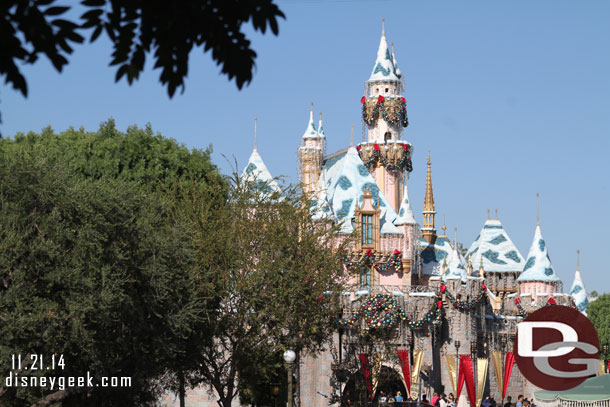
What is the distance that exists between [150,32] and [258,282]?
89.2 ft

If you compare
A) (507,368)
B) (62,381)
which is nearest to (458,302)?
(507,368)

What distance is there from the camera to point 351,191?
174 ft

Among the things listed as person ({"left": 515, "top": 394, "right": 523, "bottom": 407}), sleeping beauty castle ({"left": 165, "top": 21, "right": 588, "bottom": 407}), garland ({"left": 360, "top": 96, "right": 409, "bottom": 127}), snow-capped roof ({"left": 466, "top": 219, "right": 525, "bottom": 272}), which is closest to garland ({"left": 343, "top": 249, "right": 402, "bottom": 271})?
sleeping beauty castle ({"left": 165, "top": 21, "right": 588, "bottom": 407})

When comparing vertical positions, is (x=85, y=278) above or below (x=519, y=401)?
above

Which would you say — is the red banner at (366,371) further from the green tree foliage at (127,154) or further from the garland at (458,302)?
the green tree foliage at (127,154)

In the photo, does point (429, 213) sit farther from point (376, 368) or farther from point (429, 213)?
point (376, 368)

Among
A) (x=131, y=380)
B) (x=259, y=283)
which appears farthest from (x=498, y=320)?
(x=131, y=380)

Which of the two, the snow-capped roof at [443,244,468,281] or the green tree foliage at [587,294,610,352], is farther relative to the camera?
the green tree foliage at [587,294,610,352]

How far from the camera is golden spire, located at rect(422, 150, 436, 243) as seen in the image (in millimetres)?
59719

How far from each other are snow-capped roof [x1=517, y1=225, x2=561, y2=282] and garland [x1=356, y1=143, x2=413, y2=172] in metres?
10.8

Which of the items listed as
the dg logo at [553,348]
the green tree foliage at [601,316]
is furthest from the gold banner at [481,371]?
the green tree foliage at [601,316]

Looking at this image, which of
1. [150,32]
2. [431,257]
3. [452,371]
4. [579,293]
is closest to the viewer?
[150,32]

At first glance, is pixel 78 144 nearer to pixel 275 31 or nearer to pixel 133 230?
pixel 133 230

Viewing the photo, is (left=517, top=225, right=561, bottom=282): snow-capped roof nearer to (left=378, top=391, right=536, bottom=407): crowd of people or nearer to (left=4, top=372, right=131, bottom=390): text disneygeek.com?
(left=378, top=391, right=536, bottom=407): crowd of people
